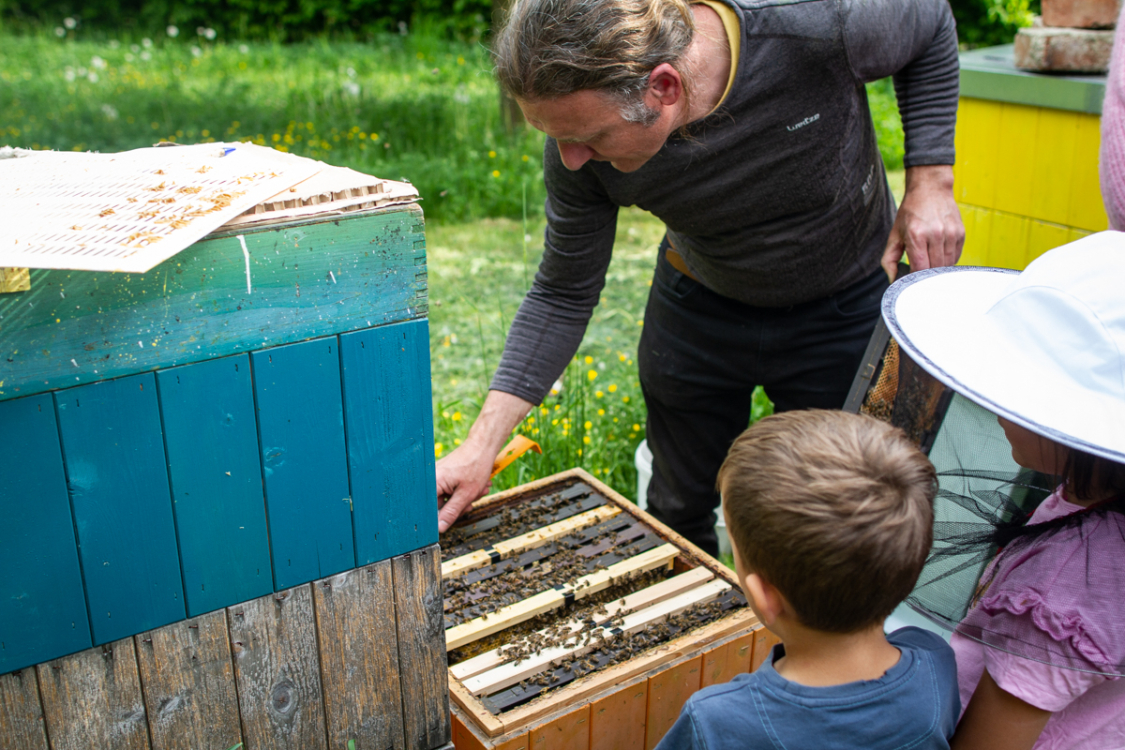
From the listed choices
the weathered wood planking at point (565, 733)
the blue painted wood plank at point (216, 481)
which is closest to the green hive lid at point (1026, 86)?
the weathered wood planking at point (565, 733)

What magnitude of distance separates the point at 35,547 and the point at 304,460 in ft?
1.16

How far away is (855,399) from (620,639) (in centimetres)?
66

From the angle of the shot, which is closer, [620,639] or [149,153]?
[149,153]

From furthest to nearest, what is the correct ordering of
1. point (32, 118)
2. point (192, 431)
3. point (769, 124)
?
point (32, 118) → point (769, 124) → point (192, 431)

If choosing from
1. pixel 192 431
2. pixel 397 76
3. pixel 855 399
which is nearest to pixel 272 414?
pixel 192 431

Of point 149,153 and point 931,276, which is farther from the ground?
point 149,153

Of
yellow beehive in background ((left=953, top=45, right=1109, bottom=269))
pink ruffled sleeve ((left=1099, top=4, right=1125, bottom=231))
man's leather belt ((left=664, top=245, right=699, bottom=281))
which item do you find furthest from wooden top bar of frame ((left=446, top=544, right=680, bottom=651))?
yellow beehive in background ((left=953, top=45, right=1109, bottom=269))

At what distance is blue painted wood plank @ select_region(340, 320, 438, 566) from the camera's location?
1.37m

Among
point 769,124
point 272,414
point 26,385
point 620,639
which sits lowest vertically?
point 620,639

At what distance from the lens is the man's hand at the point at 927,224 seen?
1.94 metres

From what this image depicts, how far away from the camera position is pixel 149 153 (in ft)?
4.77

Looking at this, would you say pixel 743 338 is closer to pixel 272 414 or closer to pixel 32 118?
pixel 272 414

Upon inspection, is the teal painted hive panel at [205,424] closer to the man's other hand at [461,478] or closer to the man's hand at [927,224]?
the man's other hand at [461,478]

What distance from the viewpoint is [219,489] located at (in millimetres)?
1312
